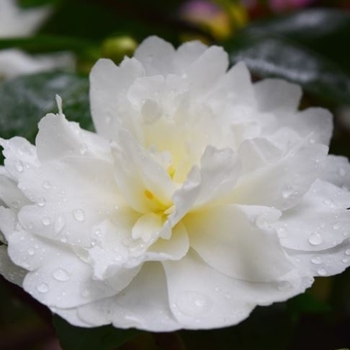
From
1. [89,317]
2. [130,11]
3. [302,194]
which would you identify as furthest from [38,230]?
[130,11]

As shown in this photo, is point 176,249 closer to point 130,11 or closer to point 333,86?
point 333,86

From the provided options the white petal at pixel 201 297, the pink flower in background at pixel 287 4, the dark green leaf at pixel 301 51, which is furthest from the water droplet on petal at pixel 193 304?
the pink flower in background at pixel 287 4

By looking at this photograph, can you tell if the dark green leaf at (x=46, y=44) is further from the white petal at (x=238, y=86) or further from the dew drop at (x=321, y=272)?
the dew drop at (x=321, y=272)

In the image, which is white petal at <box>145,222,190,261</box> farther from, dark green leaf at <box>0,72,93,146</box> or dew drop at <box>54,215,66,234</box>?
dark green leaf at <box>0,72,93,146</box>

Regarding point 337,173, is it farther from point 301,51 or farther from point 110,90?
point 301,51

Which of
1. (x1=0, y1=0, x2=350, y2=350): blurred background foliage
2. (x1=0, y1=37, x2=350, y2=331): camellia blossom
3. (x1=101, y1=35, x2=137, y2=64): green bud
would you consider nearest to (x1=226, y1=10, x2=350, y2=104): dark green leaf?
(x1=0, y1=0, x2=350, y2=350): blurred background foliage
